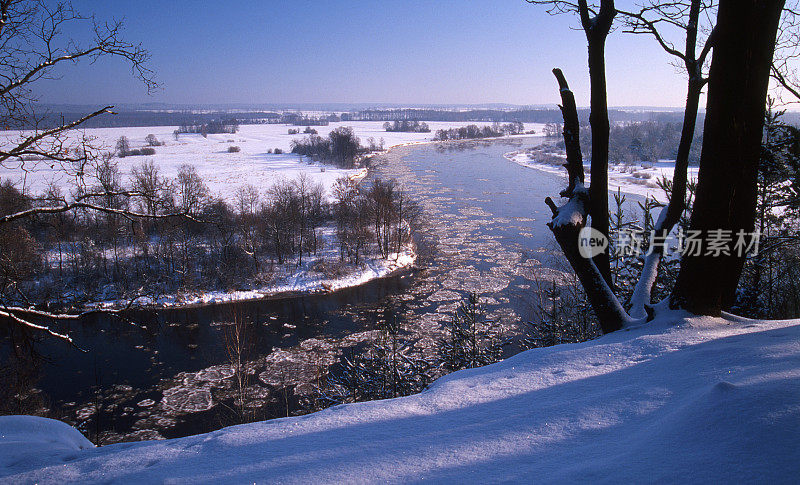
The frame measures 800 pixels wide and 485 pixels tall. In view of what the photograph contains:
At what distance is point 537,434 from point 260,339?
16.9 meters

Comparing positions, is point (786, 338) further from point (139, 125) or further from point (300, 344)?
point (139, 125)

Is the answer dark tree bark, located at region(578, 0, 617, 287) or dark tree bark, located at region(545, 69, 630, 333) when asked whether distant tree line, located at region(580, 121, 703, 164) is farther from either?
dark tree bark, located at region(545, 69, 630, 333)

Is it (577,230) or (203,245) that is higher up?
(577,230)

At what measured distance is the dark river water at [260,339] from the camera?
13.2 m

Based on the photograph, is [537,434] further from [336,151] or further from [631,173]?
[336,151]

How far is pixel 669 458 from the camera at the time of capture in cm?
185

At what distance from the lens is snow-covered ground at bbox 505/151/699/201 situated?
36.5 m

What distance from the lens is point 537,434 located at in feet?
8.01

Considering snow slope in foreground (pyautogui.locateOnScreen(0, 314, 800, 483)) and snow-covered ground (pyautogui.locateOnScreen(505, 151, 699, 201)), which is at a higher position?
snow-covered ground (pyautogui.locateOnScreen(505, 151, 699, 201))

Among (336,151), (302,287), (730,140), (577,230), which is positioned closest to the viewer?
(730,140)

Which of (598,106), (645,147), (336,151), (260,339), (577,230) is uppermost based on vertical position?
(645,147)

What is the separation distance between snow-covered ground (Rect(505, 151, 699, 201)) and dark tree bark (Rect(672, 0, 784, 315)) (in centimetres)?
2648

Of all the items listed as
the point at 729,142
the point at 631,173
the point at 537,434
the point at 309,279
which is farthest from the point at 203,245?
the point at 631,173

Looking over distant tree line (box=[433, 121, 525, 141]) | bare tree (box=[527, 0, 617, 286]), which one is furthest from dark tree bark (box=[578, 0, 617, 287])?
distant tree line (box=[433, 121, 525, 141])
